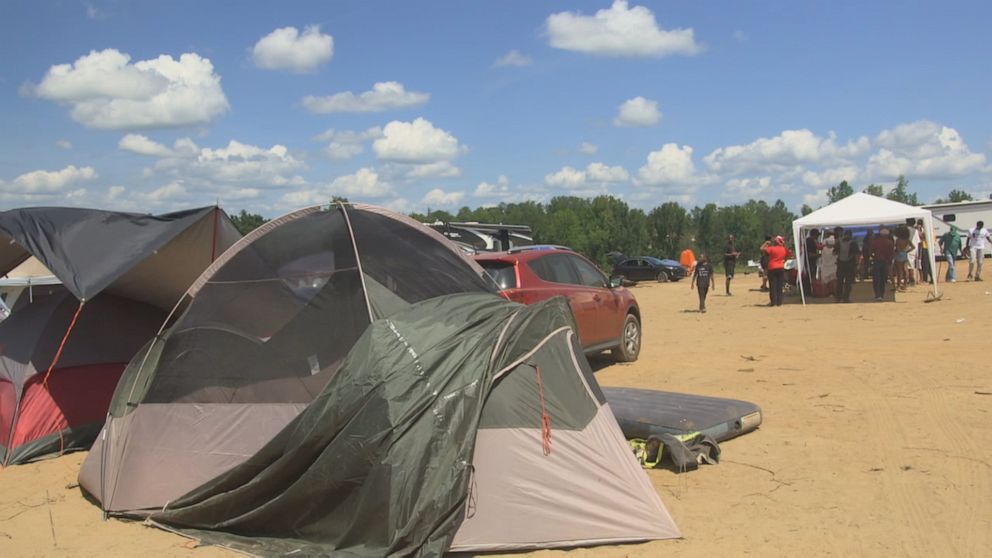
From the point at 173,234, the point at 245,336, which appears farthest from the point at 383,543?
the point at 173,234

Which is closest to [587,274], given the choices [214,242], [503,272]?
[503,272]

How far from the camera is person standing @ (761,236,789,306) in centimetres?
1827

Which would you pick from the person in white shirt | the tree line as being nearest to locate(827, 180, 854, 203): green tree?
the tree line

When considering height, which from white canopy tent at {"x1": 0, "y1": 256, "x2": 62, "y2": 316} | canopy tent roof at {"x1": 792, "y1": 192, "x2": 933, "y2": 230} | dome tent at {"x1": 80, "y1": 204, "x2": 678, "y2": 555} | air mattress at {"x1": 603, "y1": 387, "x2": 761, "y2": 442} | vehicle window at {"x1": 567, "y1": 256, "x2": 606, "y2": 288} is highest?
canopy tent roof at {"x1": 792, "y1": 192, "x2": 933, "y2": 230}

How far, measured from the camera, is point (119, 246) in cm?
739

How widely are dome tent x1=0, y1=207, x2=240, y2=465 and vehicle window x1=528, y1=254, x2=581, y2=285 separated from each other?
12.6 ft

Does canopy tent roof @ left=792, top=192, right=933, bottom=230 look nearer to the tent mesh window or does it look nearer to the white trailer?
the white trailer

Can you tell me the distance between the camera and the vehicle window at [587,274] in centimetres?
1105

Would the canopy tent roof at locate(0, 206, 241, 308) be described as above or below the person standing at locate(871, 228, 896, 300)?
above

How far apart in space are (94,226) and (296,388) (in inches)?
137

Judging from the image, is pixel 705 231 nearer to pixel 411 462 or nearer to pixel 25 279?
pixel 25 279

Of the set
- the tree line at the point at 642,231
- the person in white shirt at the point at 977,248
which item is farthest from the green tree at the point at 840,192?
the person in white shirt at the point at 977,248

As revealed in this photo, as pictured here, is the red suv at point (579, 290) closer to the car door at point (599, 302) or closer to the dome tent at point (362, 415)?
the car door at point (599, 302)

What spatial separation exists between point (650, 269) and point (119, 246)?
32.6 meters
